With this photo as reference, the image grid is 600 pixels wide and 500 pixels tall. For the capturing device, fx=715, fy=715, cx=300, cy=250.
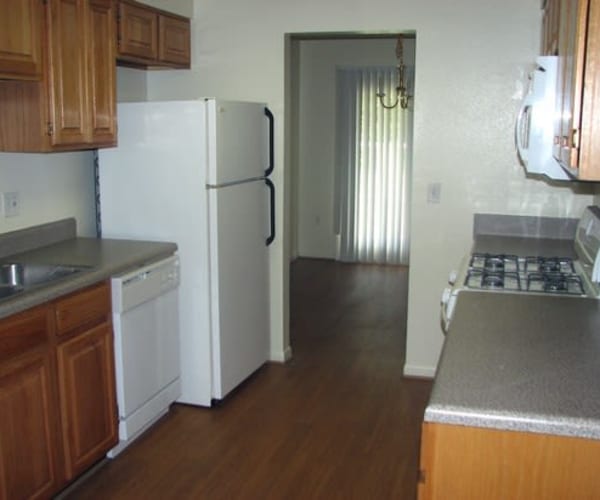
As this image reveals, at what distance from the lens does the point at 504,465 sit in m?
1.59

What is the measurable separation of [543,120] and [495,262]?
0.84 metres

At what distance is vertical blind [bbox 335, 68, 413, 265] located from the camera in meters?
7.48

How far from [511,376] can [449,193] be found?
8.09ft

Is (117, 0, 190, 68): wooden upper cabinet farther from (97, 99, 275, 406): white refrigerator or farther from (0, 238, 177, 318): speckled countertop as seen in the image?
(0, 238, 177, 318): speckled countertop

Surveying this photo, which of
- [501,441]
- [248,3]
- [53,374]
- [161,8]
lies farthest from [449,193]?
[501,441]

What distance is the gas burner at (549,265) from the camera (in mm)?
3023

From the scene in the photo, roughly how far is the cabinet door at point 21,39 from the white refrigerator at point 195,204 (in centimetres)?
83

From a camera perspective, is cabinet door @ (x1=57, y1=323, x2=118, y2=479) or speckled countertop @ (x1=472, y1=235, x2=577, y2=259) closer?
cabinet door @ (x1=57, y1=323, x2=118, y2=479)

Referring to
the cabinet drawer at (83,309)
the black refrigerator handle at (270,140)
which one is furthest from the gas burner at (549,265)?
the cabinet drawer at (83,309)

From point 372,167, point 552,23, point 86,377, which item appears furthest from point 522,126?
point 372,167

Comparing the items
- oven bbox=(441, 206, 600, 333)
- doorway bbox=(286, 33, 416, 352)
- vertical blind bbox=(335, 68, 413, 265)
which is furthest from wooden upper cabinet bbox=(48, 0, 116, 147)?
vertical blind bbox=(335, 68, 413, 265)

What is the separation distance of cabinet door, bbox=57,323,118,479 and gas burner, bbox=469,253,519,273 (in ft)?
5.32

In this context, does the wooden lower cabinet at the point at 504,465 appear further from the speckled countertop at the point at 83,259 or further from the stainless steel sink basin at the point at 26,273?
the stainless steel sink basin at the point at 26,273

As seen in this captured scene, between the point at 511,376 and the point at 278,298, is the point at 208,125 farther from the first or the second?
the point at 511,376
